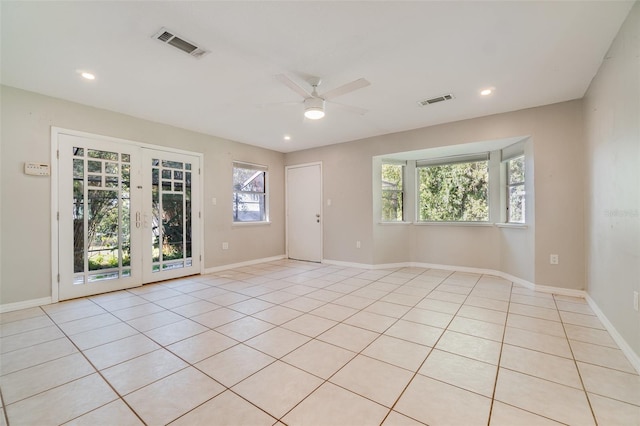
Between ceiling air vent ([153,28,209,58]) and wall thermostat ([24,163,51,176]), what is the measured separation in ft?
7.94

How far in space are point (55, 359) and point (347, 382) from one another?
219 centimetres

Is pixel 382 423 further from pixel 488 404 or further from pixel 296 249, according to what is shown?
pixel 296 249

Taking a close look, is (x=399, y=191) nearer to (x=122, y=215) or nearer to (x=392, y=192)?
(x=392, y=192)

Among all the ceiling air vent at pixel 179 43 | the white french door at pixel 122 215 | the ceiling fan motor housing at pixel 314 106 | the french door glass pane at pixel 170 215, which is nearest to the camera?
the ceiling air vent at pixel 179 43

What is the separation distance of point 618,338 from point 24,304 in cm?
592

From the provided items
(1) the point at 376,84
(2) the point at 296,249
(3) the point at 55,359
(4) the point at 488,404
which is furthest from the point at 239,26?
(2) the point at 296,249

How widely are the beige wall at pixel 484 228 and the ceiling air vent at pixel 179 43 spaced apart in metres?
3.46

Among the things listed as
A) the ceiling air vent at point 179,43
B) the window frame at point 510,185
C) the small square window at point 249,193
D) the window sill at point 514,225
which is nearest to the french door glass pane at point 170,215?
the small square window at point 249,193

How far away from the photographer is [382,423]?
4.59 feet

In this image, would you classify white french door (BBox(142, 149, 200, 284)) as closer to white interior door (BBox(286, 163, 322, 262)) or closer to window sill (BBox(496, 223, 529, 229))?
white interior door (BBox(286, 163, 322, 262))

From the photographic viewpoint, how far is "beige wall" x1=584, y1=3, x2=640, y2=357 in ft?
6.38

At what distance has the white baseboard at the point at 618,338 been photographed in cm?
189

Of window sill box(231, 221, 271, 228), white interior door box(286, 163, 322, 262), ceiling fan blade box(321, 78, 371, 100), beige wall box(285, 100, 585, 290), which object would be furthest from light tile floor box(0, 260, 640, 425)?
white interior door box(286, 163, 322, 262)

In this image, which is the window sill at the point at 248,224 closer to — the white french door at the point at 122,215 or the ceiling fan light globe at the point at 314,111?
the white french door at the point at 122,215
